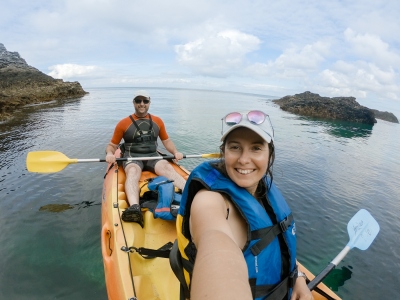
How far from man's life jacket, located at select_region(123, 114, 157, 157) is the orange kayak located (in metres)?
1.74

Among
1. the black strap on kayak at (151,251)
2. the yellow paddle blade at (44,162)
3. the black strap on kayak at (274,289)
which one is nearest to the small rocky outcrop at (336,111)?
the yellow paddle blade at (44,162)

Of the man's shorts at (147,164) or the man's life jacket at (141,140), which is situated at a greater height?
the man's life jacket at (141,140)

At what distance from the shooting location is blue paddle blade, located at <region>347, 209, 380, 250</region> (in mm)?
3908

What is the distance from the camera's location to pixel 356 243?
12.8ft

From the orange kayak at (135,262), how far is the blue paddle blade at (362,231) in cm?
110

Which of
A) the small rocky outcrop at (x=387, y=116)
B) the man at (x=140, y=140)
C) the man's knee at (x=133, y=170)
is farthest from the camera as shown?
the small rocky outcrop at (x=387, y=116)

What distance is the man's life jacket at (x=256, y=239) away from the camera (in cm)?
170

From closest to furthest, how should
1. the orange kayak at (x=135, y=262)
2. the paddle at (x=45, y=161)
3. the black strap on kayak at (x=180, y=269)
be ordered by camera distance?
the black strap on kayak at (x=180, y=269), the orange kayak at (x=135, y=262), the paddle at (x=45, y=161)

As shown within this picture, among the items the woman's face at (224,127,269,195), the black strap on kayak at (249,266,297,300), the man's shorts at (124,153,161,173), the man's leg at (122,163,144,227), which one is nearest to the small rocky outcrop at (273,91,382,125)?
the man's shorts at (124,153,161,173)

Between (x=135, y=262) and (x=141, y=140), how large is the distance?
128 inches

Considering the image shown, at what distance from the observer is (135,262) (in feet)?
10.9

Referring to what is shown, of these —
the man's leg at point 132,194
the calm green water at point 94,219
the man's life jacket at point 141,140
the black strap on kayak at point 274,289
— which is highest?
the man's life jacket at point 141,140

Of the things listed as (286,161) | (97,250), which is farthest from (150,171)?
(286,161)

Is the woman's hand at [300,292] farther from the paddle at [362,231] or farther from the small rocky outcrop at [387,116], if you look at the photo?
the small rocky outcrop at [387,116]
